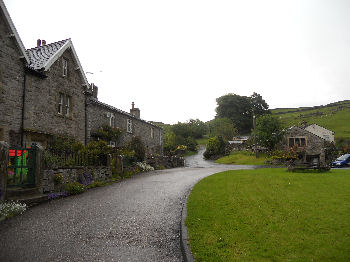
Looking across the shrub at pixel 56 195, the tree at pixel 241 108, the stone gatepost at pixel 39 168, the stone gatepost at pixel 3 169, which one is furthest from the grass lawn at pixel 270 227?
the tree at pixel 241 108

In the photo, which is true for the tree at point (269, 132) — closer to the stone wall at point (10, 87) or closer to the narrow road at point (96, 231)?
the narrow road at point (96, 231)

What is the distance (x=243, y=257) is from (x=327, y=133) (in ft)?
187

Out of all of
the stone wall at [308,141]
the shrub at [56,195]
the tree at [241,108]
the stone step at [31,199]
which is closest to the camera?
the stone step at [31,199]

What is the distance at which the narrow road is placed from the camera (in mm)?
4771

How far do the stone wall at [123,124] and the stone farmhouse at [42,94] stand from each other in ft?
0.31

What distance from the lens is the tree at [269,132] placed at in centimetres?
4112

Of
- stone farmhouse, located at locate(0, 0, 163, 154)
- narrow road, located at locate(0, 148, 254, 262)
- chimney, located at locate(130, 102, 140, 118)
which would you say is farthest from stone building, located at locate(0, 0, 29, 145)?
chimney, located at locate(130, 102, 140, 118)

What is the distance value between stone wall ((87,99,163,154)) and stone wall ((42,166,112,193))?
7897 mm

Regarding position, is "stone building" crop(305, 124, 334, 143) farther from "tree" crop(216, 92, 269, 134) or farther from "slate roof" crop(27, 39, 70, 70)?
"slate roof" crop(27, 39, 70, 70)

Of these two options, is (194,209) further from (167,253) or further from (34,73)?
(34,73)

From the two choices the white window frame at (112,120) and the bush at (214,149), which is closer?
the white window frame at (112,120)

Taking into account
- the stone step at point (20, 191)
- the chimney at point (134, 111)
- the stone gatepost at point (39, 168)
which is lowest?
the stone step at point (20, 191)

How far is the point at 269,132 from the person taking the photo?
136 ft

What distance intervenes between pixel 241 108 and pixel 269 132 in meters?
43.4
